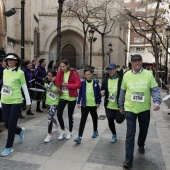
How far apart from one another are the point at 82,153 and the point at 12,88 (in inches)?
72.3

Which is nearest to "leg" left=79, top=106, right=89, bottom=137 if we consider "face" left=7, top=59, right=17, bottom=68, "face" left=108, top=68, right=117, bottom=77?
"face" left=108, top=68, right=117, bottom=77

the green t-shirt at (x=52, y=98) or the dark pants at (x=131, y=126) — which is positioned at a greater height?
the green t-shirt at (x=52, y=98)

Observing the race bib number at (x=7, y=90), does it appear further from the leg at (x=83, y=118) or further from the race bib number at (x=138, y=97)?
the race bib number at (x=138, y=97)

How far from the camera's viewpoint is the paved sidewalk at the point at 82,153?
15.2ft

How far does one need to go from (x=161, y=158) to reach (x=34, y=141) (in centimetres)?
272

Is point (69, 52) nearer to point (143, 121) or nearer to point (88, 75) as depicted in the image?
point (88, 75)

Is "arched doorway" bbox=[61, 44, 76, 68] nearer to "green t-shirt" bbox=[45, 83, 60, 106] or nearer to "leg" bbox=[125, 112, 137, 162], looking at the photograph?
"green t-shirt" bbox=[45, 83, 60, 106]

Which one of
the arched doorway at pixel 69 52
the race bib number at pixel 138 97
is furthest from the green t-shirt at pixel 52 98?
the arched doorway at pixel 69 52

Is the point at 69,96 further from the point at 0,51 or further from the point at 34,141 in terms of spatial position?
the point at 0,51

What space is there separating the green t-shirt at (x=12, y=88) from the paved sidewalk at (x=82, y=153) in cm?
102

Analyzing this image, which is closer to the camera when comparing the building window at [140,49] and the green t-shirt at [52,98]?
the green t-shirt at [52,98]

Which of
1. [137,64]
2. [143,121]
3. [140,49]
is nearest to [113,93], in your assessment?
[143,121]

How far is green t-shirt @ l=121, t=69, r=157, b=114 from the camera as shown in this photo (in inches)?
183

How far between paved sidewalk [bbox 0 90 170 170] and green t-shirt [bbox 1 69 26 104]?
3.36ft
